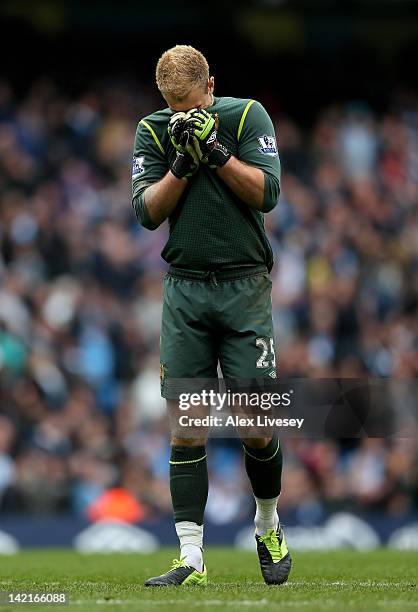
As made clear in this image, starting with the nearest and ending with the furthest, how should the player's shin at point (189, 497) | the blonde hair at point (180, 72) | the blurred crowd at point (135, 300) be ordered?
the blonde hair at point (180, 72)
the player's shin at point (189, 497)
the blurred crowd at point (135, 300)

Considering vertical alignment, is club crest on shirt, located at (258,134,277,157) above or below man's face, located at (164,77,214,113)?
below

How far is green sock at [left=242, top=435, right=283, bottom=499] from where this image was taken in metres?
5.99

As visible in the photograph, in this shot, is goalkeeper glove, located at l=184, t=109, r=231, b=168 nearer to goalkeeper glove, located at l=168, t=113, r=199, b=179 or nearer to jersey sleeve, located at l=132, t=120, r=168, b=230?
goalkeeper glove, located at l=168, t=113, r=199, b=179

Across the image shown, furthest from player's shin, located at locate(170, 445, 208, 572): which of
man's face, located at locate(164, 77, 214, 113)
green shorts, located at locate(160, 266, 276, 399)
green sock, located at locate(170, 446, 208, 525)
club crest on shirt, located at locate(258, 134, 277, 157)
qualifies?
man's face, located at locate(164, 77, 214, 113)

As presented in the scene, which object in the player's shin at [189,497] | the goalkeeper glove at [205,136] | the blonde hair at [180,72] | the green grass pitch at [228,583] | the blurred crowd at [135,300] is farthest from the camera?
the blurred crowd at [135,300]

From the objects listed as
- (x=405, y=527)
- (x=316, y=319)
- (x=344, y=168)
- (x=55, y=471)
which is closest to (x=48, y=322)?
(x=55, y=471)

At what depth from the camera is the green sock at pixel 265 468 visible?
19.6ft

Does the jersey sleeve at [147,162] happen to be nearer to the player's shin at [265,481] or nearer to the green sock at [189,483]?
the green sock at [189,483]

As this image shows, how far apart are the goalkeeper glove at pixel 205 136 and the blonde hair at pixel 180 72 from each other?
0.14m

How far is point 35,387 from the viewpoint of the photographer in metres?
12.6

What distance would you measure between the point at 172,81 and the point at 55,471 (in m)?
6.77

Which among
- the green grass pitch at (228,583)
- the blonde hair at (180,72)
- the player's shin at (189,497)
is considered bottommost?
the green grass pitch at (228,583)

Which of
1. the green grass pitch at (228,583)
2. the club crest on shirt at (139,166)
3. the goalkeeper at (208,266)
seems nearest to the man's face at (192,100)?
the goalkeeper at (208,266)

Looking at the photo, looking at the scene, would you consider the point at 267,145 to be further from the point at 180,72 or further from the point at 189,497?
the point at 189,497
